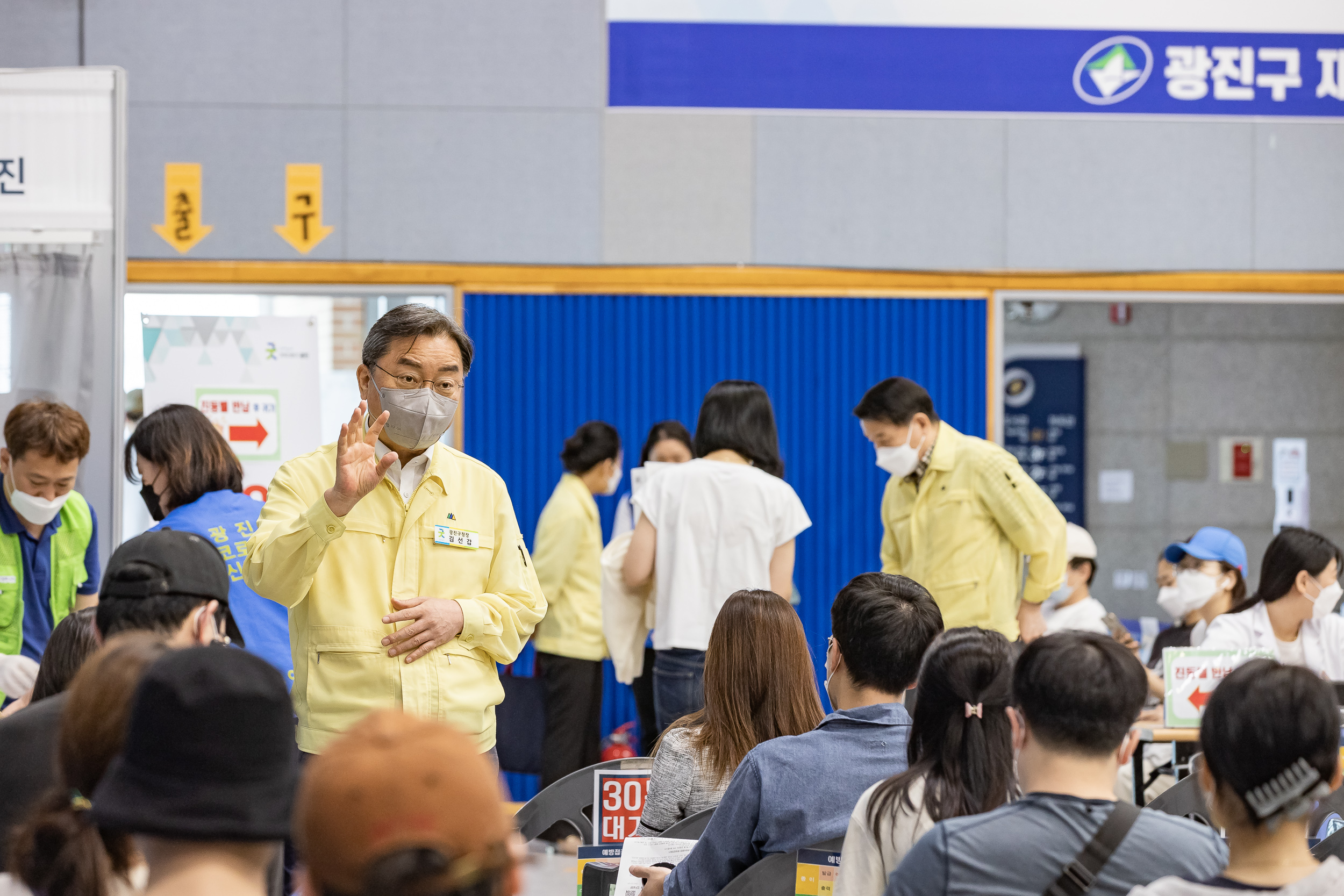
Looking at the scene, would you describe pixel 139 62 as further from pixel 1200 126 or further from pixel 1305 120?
pixel 1305 120

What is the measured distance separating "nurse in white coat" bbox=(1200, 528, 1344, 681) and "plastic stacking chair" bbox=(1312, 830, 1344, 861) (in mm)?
1787

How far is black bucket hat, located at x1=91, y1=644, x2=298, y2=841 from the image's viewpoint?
1032mm

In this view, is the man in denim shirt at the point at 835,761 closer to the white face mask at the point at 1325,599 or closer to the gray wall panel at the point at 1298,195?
the white face mask at the point at 1325,599

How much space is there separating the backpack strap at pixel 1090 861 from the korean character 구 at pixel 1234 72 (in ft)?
15.6

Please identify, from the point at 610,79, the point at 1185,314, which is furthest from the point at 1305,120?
the point at 610,79

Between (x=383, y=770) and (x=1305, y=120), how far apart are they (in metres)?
5.73

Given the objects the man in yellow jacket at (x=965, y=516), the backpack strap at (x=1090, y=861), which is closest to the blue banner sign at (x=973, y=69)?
the man in yellow jacket at (x=965, y=516)

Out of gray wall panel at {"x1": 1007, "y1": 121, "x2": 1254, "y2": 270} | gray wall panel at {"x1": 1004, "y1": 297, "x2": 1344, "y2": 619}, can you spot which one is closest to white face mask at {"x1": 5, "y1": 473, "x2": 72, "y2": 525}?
gray wall panel at {"x1": 1007, "y1": 121, "x2": 1254, "y2": 270}

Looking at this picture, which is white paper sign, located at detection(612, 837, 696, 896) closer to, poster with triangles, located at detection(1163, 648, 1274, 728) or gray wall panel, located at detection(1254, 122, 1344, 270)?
poster with triangles, located at detection(1163, 648, 1274, 728)

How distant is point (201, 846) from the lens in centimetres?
105

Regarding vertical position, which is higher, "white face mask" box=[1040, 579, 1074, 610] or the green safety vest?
the green safety vest

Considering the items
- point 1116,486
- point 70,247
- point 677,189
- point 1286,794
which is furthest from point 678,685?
point 1116,486

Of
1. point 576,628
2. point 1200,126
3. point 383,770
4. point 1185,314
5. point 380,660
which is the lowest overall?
point 576,628

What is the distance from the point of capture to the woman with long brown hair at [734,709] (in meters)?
2.39
